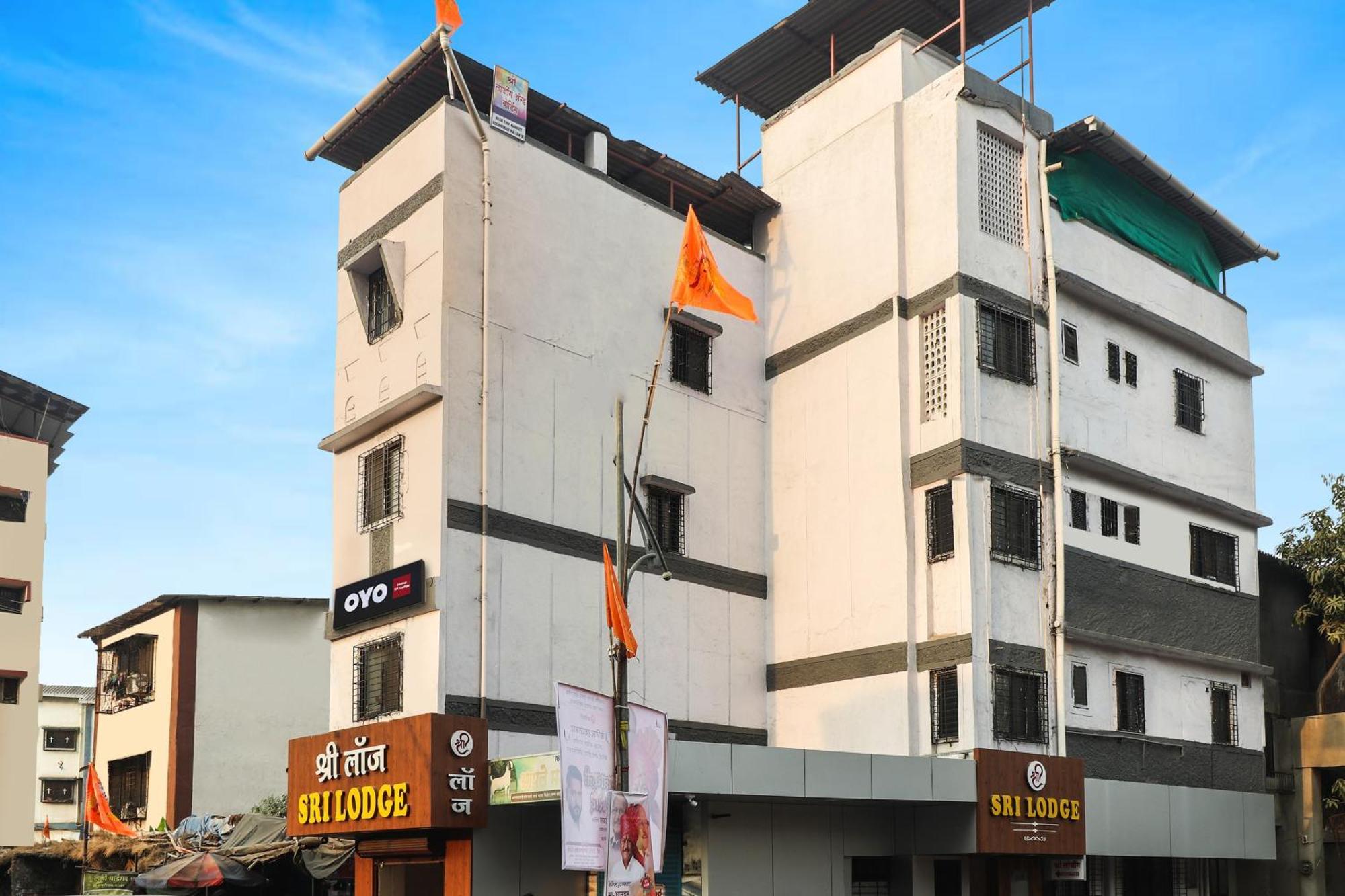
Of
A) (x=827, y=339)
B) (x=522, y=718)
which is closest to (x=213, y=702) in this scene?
(x=522, y=718)

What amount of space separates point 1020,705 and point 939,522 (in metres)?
4.18

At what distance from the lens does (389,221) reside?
32.1m

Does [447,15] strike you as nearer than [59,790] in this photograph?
Yes

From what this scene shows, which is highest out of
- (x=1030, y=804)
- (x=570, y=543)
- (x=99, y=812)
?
(x=570, y=543)

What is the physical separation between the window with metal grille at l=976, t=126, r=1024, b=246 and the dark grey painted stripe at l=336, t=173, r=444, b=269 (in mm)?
12105

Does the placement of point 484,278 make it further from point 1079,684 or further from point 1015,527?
point 1079,684

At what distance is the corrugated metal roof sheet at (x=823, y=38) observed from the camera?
36812 millimetres

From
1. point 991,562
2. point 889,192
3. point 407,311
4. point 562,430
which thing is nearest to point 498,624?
point 562,430

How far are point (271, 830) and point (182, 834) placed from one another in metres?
4.35

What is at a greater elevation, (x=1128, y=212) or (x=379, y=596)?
(x=1128, y=212)

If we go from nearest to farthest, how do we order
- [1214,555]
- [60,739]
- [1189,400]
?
[1214,555], [1189,400], [60,739]

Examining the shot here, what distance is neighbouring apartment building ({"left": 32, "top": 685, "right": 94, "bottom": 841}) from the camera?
82.7m


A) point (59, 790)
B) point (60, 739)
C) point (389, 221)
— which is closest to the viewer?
point (389, 221)

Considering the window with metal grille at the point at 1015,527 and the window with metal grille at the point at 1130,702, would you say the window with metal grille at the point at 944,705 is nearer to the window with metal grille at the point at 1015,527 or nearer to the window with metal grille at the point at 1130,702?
the window with metal grille at the point at 1015,527
